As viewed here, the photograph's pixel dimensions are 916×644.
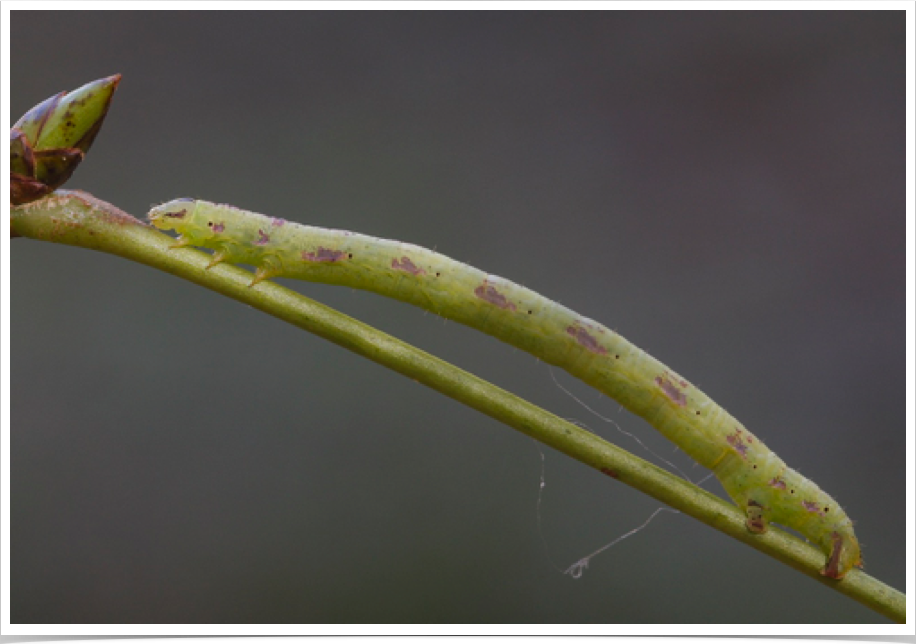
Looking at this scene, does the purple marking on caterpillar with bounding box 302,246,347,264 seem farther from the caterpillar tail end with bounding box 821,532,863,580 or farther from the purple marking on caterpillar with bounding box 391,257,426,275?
the caterpillar tail end with bounding box 821,532,863,580

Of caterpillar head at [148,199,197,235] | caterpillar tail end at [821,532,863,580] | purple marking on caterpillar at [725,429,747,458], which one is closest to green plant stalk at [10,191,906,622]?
caterpillar tail end at [821,532,863,580]

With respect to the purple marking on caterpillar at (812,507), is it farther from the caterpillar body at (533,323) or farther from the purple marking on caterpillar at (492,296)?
the purple marking on caterpillar at (492,296)

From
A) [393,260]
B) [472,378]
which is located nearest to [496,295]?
[393,260]

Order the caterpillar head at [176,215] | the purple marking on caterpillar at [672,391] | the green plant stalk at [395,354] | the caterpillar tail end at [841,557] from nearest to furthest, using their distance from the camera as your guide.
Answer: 1. the green plant stalk at [395,354]
2. the caterpillar tail end at [841,557]
3. the caterpillar head at [176,215]
4. the purple marking on caterpillar at [672,391]

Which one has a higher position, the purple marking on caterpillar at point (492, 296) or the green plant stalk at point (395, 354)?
the purple marking on caterpillar at point (492, 296)

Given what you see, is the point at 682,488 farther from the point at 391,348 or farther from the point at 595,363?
the point at 595,363

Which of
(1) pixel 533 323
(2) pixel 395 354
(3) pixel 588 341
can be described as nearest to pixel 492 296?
(1) pixel 533 323

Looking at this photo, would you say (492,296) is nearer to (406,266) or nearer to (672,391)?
(406,266)

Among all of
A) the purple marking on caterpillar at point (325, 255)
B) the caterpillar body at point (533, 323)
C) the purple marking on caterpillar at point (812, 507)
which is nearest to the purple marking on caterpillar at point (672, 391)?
the caterpillar body at point (533, 323)
